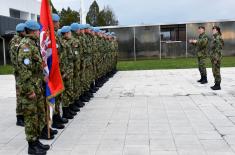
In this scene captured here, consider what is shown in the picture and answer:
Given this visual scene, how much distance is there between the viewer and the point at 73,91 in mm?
8438

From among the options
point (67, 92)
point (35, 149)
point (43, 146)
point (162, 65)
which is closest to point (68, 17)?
point (162, 65)

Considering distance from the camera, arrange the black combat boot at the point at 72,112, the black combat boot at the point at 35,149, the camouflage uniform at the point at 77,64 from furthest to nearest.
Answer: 1. the camouflage uniform at the point at 77,64
2. the black combat boot at the point at 72,112
3. the black combat boot at the point at 35,149

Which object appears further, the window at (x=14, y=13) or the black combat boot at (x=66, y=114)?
the window at (x=14, y=13)

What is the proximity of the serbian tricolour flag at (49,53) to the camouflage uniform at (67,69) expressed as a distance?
55.9 inches

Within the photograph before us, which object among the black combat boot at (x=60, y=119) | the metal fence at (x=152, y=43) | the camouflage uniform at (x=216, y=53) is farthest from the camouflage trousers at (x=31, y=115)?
the metal fence at (x=152, y=43)

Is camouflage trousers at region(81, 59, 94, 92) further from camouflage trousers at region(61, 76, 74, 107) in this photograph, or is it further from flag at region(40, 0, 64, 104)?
flag at region(40, 0, 64, 104)

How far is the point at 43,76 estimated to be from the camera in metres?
6.00

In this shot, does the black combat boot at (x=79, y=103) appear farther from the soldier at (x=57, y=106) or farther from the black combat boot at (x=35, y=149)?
the black combat boot at (x=35, y=149)

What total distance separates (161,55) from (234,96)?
1876 cm

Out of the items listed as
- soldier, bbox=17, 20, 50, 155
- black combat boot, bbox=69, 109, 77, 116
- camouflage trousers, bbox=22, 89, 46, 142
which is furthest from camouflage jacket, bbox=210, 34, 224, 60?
camouflage trousers, bbox=22, 89, 46, 142

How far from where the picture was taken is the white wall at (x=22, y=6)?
40.0 m

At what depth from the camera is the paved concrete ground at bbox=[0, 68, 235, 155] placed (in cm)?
592

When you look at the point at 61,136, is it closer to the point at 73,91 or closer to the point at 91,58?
the point at 73,91

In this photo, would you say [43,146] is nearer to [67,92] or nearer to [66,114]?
[67,92]
